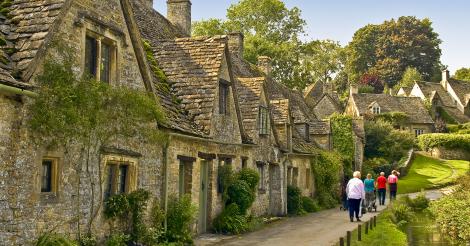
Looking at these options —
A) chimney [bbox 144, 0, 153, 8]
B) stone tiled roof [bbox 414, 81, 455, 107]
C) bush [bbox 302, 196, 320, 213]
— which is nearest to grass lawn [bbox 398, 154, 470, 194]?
bush [bbox 302, 196, 320, 213]

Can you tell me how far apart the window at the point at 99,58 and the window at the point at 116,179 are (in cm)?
214

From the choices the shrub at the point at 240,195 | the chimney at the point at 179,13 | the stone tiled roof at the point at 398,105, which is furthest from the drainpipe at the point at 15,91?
the stone tiled roof at the point at 398,105

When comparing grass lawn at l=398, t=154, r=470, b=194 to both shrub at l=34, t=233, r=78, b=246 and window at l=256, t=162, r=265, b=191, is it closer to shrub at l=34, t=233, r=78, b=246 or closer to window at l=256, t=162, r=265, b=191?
window at l=256, t=162, r=265, b=191

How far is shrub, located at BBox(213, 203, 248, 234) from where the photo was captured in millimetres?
19391

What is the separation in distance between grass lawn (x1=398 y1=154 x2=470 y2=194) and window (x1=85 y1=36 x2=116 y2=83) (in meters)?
36.2

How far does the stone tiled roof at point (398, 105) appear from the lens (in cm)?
7600

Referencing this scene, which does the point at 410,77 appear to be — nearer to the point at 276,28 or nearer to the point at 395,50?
the point at 395,50

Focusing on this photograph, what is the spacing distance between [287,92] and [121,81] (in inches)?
1146

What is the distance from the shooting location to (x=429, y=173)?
5503cm

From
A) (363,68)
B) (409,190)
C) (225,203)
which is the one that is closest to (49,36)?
(225,203)

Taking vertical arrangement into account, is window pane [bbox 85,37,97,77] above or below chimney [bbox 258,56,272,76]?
below

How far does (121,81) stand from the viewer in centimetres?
1413

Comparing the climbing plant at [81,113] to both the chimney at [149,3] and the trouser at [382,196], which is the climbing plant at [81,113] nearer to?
the chimney at [149,3]

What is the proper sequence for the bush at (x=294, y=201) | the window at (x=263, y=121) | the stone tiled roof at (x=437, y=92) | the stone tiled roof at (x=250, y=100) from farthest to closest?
the stone tiled roof at (x=437, y=92)
the bush at (x=294, y=201)
the window at (x=263, y=121)
the stone tiled roof at (x=250, y=100)
